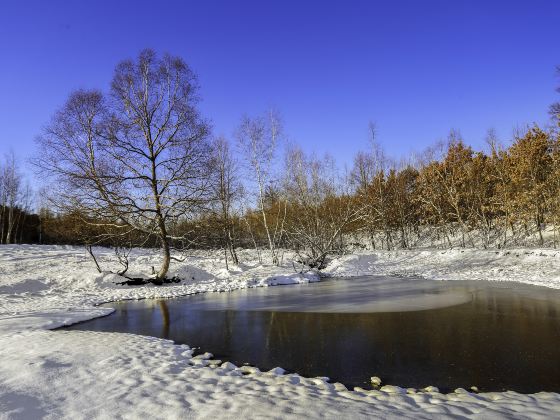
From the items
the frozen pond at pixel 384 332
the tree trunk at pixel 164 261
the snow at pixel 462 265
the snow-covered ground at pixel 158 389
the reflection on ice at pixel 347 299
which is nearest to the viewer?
the snow-covered ground at pixel 158 389

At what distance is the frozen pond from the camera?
5852 millimetres

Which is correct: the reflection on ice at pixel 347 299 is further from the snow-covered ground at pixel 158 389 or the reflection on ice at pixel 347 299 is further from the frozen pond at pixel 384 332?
the snow-covered ground at pixel 158 389

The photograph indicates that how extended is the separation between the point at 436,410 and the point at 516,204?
29074 mm

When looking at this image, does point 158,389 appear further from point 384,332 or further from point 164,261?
point 164,261

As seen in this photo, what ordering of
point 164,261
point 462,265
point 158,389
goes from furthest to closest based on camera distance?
point 462,265
point 164,261
point 158,389

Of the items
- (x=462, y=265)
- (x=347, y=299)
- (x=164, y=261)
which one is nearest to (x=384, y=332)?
(x=347, y=299)

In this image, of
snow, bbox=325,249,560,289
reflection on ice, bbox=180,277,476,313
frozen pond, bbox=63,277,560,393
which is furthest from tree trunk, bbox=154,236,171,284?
snow, bbox=325,249,560,289

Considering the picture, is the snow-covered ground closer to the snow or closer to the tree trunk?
the tree trunk

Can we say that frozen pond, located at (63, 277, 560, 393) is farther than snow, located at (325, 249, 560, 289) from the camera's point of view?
No

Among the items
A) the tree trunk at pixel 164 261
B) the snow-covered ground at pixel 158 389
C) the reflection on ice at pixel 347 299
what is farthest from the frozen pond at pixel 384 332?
the tree trunk at pixel 164 261

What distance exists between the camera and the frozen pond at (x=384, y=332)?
5852 millimetres

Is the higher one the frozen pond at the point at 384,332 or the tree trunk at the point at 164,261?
the tree trunk at the point at 164,261

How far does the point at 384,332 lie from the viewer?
8.56m

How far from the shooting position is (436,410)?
4141 millimetres
